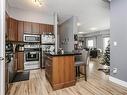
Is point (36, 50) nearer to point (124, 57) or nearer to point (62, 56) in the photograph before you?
point (62, 56)

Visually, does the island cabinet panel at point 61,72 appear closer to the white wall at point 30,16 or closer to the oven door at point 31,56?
the oven door at point 31,56

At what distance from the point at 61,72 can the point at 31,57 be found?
2522 millimetres

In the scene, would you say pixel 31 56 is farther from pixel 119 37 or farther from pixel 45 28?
pixel 119 37

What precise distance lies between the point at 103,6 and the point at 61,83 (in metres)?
3.55

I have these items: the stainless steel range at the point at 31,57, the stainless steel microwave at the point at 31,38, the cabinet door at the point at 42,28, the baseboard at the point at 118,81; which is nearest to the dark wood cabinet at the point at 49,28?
the cabinet door at the point at 42,28

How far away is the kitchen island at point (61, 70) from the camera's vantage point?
2.74 m

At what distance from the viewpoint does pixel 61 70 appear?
2.83 meters

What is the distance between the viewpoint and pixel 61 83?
284 centimetres

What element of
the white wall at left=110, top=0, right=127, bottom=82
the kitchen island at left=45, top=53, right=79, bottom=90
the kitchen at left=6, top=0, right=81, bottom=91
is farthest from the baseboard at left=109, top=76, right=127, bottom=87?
the kitchen at left=6, top=0, right=81, bottom=91

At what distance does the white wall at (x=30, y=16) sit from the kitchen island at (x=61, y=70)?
305 cm

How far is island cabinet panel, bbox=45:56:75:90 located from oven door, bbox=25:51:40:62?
234 centimetres

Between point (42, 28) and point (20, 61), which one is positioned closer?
point (20, 61)

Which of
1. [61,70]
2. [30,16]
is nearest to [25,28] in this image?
[30,16]

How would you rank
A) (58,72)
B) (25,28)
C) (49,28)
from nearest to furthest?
(58,72), (25,28), (49,28)
